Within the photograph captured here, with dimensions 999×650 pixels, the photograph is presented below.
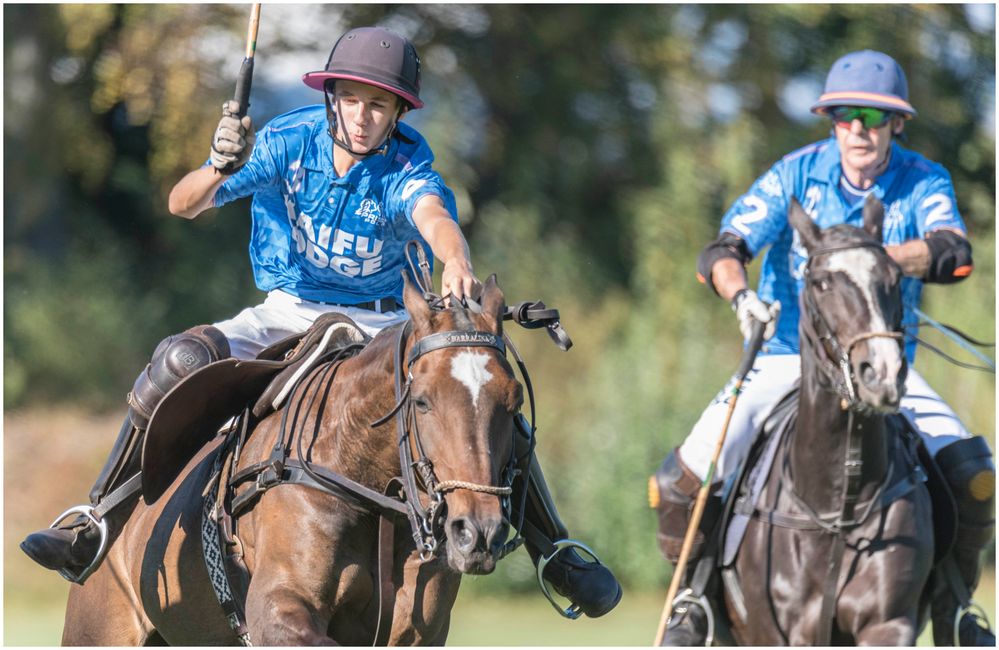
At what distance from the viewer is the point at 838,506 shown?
19.3ft

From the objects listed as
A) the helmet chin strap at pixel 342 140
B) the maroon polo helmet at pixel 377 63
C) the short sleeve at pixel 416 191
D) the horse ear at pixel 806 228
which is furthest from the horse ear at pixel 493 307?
the horse ear at pixel 806 228

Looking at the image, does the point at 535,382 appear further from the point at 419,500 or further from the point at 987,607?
the point at 419,500

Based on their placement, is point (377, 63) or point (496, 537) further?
point (377, 63)

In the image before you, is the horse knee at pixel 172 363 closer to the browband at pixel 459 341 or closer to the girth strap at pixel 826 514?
the browband at pixel 459 341

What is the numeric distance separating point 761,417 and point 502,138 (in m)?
13.9

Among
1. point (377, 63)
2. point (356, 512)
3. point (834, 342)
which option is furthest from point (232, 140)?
point (834, 342)

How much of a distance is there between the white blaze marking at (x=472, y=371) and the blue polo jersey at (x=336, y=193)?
3.70 ft

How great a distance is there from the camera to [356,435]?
194 inches

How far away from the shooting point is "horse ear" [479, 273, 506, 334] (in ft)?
14.9

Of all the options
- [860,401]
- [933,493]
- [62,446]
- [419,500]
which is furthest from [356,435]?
[62,446]

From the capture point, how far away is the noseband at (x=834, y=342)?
211 inches

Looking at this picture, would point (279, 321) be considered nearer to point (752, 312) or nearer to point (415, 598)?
point (415, 598)

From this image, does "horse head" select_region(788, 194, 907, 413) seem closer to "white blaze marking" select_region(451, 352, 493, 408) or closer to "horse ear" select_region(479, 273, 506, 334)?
"horse ear" select_region(479, 273, 506, 334)

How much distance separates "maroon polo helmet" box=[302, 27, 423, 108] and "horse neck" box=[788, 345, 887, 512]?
6.06 feet
